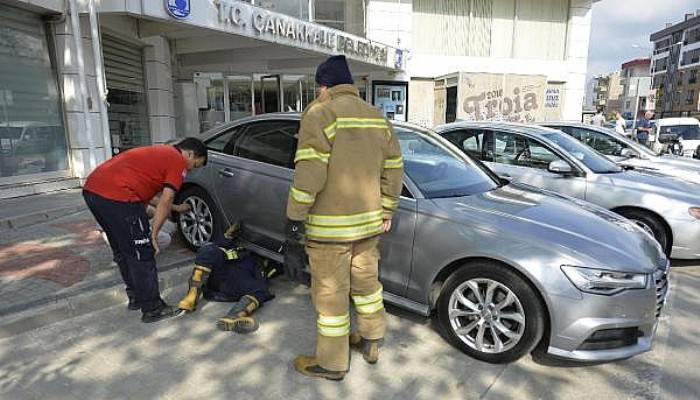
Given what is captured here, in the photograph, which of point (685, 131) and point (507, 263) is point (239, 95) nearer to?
point (507, 263)

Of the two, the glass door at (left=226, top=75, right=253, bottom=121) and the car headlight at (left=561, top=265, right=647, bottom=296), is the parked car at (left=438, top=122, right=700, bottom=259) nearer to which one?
the car headlight at (left=561, top=265, right=647, bottom=296)

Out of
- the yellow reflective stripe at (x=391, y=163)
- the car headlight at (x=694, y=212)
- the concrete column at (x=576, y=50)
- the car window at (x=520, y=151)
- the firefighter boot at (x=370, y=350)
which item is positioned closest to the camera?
the yellow reflective stripe at (x=391, y=163)

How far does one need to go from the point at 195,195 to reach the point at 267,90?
1252 cm

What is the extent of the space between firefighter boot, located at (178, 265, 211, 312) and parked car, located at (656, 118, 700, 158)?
773 inches

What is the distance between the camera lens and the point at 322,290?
2.62 m

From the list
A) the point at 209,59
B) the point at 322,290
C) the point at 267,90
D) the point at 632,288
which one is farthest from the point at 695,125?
the point at 322,290

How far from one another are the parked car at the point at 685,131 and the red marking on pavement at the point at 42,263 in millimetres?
Answer: 20206

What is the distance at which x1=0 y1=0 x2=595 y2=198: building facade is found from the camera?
716 centimetres

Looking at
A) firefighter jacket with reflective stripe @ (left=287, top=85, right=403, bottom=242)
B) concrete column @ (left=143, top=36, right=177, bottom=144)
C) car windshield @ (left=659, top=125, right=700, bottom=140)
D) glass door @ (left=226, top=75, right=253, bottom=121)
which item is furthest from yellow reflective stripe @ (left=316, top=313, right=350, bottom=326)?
car windshield @ (left=659, top=125, right=700, bottom=140)

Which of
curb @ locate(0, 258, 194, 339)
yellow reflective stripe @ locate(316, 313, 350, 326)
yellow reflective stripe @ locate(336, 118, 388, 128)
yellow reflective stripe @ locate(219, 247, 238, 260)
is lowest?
curb @ locate(0, 258, 194, 339)

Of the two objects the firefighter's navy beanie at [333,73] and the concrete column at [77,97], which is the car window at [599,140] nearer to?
the firefighter's navy beanie at [333,73]

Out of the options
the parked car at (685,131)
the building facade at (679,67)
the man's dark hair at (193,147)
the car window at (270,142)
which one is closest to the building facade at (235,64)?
the parked car at (685,131)

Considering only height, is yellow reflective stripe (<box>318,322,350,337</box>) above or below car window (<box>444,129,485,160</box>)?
below

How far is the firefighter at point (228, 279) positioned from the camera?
3.54 meters
